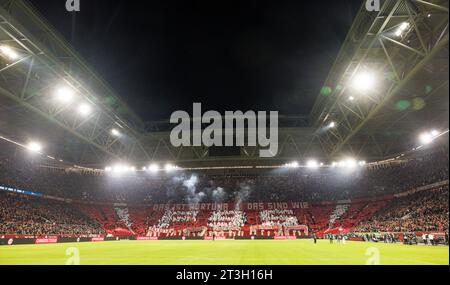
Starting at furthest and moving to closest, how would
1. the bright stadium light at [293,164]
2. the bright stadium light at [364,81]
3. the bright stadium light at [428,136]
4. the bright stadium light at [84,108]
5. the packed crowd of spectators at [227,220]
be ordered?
the packed crowd of spectators at [227,220] < the bright stadium light at [293,164] < the bright stadium light at [428,136] < the bright stadium light at [84,108] < the bright stadium light at [364,81]

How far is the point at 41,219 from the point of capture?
40062 mm

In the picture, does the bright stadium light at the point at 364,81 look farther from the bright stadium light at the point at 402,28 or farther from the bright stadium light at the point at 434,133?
the bright stadium light at the point at 434,133

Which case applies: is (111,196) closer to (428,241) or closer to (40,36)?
(40,36)

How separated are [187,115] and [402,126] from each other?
→ 2362cm

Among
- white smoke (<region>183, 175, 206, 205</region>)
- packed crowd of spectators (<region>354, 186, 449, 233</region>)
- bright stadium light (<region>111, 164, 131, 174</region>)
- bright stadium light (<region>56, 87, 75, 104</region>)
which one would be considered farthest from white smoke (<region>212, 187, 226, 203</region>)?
bright stadium light (<region>56, 87, 75, 104</region>)

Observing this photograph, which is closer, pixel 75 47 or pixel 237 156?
pixel 75 47

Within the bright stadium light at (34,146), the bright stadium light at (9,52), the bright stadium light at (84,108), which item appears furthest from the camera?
the bright stadium light at (34,146)

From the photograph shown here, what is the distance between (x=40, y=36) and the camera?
67.0 feet

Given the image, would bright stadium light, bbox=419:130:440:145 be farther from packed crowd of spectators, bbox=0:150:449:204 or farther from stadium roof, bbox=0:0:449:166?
packed crowd of spectators, bbox=0:150:449:204

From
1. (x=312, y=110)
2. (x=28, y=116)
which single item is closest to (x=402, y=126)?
(x=312, y=110)

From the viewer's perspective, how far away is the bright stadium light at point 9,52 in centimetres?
1972

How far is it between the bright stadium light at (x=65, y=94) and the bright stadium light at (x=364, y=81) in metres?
23.5

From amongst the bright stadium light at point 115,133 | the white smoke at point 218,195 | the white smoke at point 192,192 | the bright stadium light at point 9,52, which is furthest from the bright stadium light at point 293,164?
the bright stadium light at point 9,52
